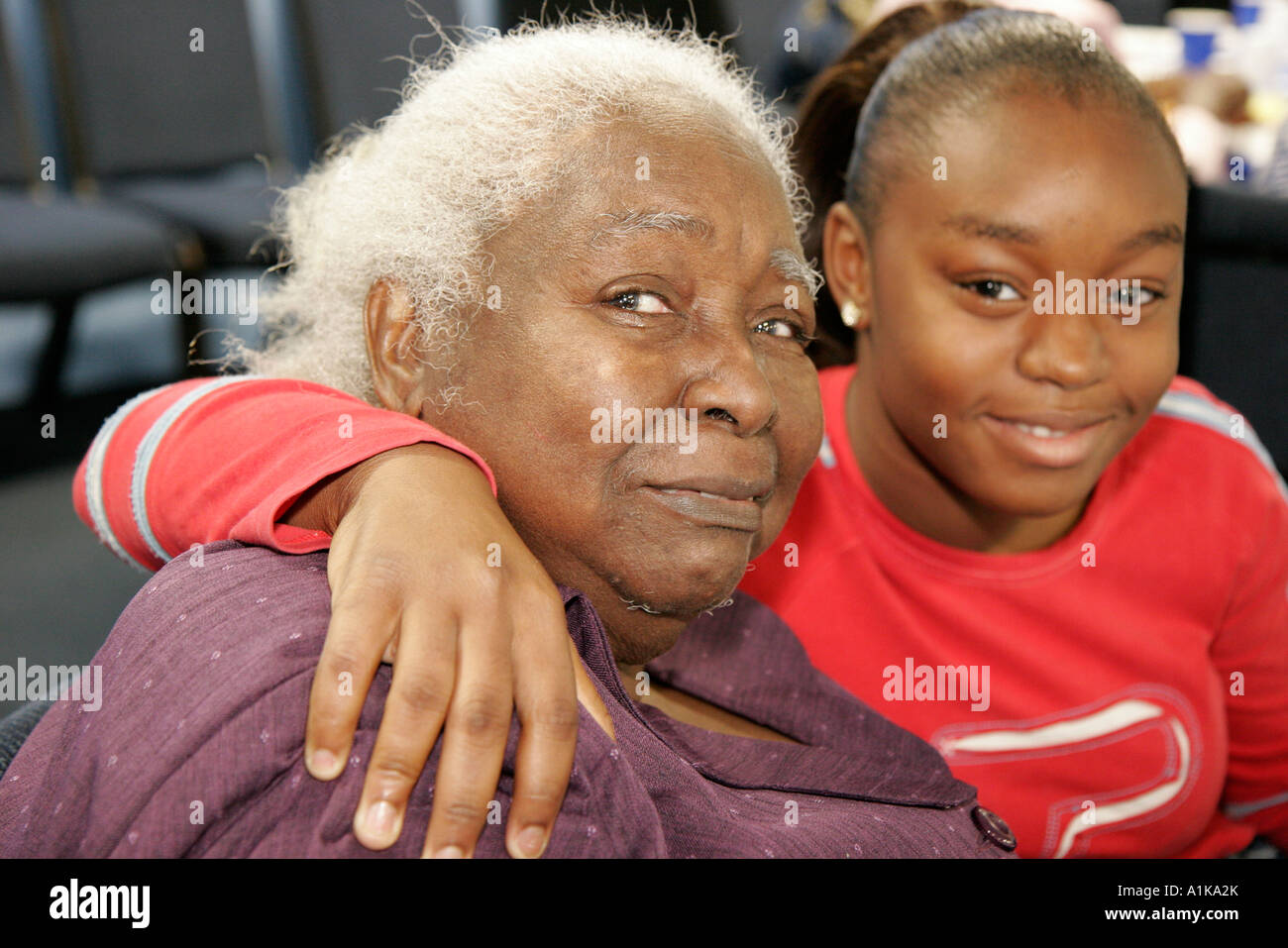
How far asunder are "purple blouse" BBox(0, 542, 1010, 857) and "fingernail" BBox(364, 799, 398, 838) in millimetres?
12

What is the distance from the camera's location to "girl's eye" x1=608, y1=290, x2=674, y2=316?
89 centimetres

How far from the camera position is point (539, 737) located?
0.64 meters

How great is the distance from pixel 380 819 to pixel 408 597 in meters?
0.12

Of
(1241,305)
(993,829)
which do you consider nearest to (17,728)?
(993,829)

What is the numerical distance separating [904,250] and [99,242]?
2544mm

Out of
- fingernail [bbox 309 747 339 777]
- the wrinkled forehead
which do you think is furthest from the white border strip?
fingernail [bbox 309 747 339 777]

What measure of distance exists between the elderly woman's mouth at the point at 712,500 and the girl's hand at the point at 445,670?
16 cm

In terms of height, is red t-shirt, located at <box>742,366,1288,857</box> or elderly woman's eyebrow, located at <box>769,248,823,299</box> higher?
elderly woman's eyebrow, located at <box>769,248,823,299</box>

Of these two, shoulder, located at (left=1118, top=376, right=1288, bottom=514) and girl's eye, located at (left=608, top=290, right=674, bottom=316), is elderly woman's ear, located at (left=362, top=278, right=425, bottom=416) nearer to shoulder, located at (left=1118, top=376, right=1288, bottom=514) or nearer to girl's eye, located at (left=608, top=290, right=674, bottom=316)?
girl's eye, located at (left=608, top=290, right=674, bottom=316)

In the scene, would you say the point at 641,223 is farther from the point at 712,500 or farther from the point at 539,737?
the point at 539,737

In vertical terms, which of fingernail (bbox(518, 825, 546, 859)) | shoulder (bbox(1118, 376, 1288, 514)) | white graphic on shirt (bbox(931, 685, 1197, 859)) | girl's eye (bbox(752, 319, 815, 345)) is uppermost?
girl's eye (bbox(752, 319, 815, 345))

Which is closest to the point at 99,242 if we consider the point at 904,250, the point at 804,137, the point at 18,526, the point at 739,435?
the point at 18,526

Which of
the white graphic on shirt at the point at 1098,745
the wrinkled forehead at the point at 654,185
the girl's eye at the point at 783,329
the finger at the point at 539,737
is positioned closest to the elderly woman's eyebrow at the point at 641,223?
the wrinkled forehead at the point at 654,185
